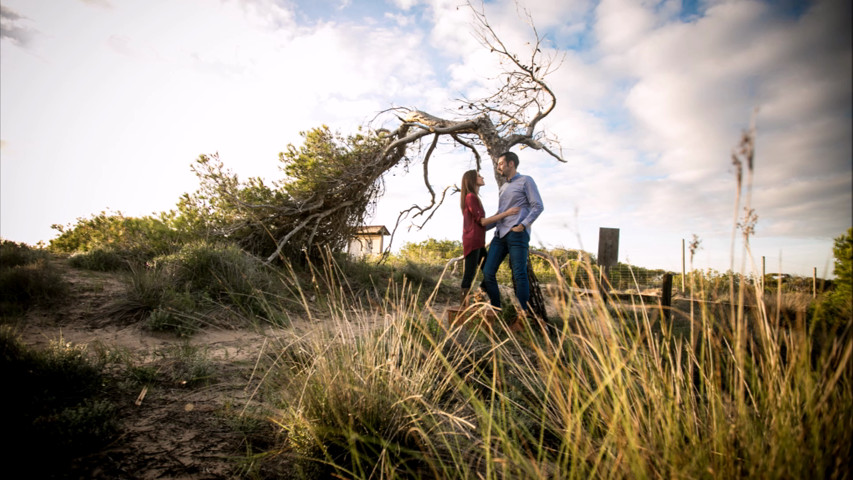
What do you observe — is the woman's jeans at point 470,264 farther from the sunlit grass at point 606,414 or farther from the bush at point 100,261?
the bush at point 100,261

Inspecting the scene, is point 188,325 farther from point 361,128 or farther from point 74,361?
point 361,128

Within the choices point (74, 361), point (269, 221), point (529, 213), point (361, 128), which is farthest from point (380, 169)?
point (74, 361)

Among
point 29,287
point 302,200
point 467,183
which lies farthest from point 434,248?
point 29,287

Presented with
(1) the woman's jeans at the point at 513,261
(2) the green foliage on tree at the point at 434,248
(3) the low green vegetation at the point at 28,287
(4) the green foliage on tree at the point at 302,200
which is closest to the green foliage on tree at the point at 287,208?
(4) the green foliage on tree at the point at 302,200

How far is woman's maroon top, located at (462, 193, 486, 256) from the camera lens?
4.46m

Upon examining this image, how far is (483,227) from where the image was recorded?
4.61 meters

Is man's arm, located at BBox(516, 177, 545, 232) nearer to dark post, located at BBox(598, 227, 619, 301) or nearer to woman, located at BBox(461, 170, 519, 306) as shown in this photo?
woman, located at BBox(461, 170, 519, 306)

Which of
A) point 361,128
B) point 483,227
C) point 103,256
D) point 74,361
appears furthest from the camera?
point 361,128

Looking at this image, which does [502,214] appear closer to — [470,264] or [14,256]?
[470,264]

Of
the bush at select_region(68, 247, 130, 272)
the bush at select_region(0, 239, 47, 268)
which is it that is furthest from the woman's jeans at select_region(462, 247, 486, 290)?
the bush at select_region(68, 247, 130, 272)

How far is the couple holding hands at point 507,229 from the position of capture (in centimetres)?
408

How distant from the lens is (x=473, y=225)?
4.56 metres

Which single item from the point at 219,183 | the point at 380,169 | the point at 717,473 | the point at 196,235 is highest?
the point at 380,169

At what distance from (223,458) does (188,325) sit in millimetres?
2704
